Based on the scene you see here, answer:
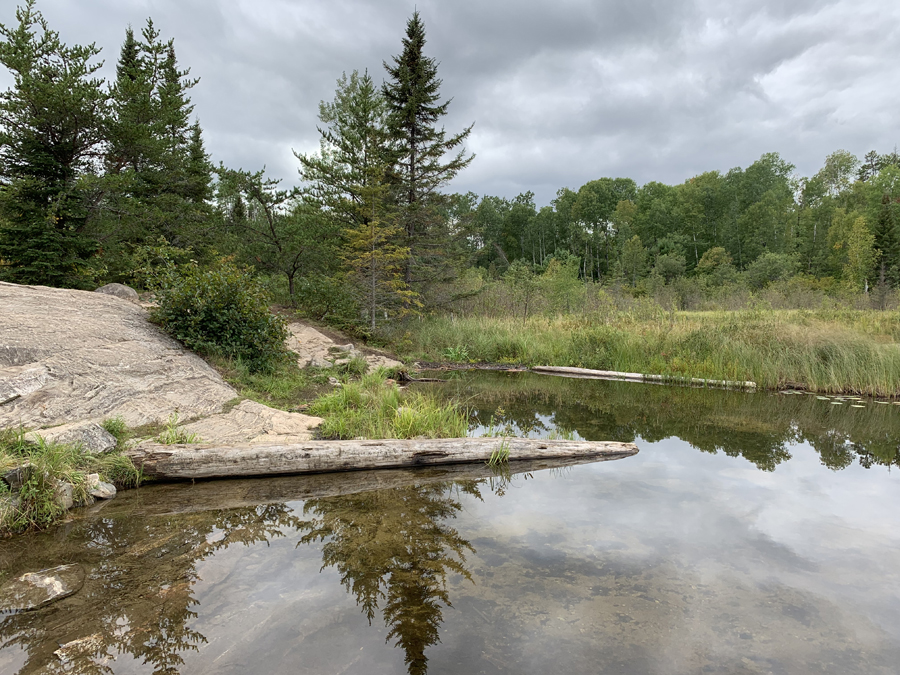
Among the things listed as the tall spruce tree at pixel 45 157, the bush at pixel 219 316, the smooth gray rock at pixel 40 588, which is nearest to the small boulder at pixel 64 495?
the smooth gray rock at pixel 40 588

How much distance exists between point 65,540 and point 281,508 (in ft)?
5.21

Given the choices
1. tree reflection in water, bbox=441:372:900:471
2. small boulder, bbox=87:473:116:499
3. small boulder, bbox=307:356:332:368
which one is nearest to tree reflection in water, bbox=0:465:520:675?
small boulder, bbox=87:473:116:499

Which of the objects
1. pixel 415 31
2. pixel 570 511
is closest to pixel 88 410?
pixel 570 511

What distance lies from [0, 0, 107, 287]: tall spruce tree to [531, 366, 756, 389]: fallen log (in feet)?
40.0

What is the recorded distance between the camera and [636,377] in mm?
11836

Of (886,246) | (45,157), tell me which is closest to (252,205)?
(45,157)

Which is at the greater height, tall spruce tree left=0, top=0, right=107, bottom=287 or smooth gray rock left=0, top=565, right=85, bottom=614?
tall spruce tree left=0, top=0, right=107, bottom=287

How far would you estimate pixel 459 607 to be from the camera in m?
3.04

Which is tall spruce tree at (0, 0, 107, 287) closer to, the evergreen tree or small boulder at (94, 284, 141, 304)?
small boulder at (94, 284, 141, 304)

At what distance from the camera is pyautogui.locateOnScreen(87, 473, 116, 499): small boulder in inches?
177

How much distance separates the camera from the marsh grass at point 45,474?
3.91 metres

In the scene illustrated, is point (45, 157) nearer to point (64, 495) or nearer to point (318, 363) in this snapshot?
point (318, 363)

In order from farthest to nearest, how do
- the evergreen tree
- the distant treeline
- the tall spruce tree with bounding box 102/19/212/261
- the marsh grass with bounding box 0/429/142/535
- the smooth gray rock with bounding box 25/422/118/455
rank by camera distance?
the distant treeline, the evergreen tree, the tall spruce tree with bounding box 102/19/212/261, the smooth gray rock with bounding box 25/422/118/455, the marsh grass with bounding box 0/429/142/535

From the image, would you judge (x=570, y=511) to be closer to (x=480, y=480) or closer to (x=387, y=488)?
(x=480, y=480)
